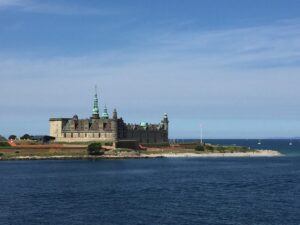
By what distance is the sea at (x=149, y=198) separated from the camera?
203 ft

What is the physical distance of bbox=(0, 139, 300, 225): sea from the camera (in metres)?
61.8

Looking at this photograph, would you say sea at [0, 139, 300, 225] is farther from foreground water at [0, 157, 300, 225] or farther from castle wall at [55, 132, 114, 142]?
castle wall at [55, 132, 114, 142]

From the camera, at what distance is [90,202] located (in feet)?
241

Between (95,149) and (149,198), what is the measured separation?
9515 cm

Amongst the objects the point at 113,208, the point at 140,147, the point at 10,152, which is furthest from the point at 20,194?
the point at 140,147

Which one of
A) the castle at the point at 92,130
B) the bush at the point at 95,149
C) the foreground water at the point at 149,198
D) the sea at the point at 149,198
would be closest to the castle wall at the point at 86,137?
the castle at the point at 92,130

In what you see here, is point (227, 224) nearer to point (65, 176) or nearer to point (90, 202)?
point (90, 202)

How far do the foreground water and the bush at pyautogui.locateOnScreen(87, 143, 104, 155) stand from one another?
50890 millimetres

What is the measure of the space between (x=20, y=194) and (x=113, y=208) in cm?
1814

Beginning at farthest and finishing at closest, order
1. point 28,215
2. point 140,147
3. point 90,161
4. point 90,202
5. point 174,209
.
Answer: point 140,147, point 90,161, point 90,202, point 174,209, point 28,215

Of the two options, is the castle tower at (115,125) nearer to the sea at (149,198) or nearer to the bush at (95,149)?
the bush at (95,149)

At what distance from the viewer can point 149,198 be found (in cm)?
7731

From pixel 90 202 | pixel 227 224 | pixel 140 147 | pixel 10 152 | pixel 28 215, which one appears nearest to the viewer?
pixel 227 224

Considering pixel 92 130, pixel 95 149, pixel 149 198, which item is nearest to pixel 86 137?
pixel 92 130
